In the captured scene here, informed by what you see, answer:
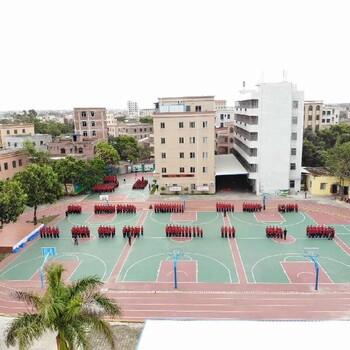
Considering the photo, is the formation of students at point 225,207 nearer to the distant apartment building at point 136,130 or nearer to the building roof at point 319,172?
the building roof at point 319,172

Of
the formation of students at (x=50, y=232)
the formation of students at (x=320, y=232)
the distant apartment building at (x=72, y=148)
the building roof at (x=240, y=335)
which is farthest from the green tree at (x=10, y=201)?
the distant apartment building at (x=72, y=148)

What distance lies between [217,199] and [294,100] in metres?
12.8

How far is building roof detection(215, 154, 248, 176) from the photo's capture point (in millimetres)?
39334

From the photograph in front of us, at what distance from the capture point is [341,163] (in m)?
34.1

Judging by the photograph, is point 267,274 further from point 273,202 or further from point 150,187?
point 150,187

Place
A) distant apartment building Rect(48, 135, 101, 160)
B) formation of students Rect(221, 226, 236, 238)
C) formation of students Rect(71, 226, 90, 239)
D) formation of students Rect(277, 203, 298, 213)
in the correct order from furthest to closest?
distant apartment building Rect(48, 135, 101, 160), formation of students Rect(277, 203, 298, 213), formation of students Rect(71, 226, 90, 239), formation of students Rect(221, 226, 236, 238)

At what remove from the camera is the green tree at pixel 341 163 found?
111 ft

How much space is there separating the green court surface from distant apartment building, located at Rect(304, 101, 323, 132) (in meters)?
47.9

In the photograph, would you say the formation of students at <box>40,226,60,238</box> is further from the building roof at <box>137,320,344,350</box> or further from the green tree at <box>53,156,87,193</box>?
the building roof at <box>137,320,344,350</box>

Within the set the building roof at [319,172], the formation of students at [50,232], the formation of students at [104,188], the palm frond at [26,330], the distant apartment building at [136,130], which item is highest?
the distant apartment building at [136,130]

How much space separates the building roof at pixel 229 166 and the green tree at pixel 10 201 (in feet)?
69.5

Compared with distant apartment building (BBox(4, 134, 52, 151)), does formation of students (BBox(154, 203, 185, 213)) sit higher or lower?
lower

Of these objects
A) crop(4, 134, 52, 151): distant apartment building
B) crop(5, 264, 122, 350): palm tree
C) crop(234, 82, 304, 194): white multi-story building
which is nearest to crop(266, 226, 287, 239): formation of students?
crop(234, 82, 304, 194): white multi-story building

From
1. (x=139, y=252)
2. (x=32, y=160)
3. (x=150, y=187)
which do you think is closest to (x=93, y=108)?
(x=32, y=160)
